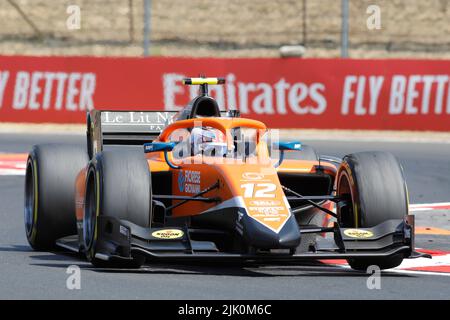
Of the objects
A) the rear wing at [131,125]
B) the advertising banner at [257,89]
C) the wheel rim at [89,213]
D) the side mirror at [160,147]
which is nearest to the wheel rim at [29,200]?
the rear wing at [131,125]

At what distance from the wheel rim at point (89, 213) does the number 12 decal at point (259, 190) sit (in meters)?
1.21

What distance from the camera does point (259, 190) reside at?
8898 mm

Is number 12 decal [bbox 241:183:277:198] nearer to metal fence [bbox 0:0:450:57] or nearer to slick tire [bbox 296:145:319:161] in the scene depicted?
slick tire [bbox 296:145:319:161]

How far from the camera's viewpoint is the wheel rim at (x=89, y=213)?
30.6 feet

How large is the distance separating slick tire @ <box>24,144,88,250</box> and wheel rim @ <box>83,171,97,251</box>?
1.00 metres

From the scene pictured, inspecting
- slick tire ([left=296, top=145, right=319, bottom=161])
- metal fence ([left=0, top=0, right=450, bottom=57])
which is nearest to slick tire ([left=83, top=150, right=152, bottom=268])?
slick tire ([left=296, top=145, right=319, bottom=161])

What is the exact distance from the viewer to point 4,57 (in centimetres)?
2550

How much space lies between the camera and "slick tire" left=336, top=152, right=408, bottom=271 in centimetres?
932

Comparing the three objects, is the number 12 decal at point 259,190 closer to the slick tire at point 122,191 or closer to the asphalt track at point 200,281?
the asphalt track at point 200,281

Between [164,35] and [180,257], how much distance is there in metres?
25.5

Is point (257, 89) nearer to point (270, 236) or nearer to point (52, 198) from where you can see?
point (52, 198)
